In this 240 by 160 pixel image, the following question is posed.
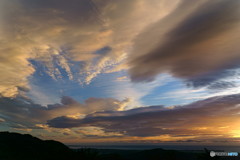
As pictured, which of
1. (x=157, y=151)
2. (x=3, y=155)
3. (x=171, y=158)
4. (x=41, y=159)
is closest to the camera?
(x=3, y=155)

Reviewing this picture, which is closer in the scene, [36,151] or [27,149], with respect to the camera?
[27,149]

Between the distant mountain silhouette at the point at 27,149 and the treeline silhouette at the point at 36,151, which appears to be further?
the distant mountain silhouette at the point at 27,149

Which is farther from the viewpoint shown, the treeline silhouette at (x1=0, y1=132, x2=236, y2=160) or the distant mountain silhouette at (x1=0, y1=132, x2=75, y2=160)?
the distant mountain silhouette at (x1=0, y1=132, x2=75, y2=160)

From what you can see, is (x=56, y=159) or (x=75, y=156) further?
(x=56, y=159)

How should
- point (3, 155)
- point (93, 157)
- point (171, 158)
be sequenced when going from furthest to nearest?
point (171, 158) < point (3, 155) < point (93, 157)

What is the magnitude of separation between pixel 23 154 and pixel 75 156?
13760 millimetres

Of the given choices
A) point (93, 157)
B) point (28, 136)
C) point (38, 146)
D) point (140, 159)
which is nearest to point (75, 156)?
point (93, 157)

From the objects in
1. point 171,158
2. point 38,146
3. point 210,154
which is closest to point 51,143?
point 38,146

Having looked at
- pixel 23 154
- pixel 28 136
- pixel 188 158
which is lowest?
pixel 188 158

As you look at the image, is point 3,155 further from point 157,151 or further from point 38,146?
point 157,151

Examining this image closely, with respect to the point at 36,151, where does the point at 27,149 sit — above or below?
above

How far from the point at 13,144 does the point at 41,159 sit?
9.82 meters

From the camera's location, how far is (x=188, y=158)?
95.1 meters

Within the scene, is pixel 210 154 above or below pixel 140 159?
above
